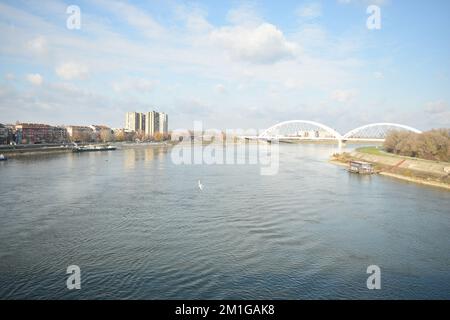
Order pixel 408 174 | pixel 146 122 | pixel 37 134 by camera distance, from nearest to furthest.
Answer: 1. pixel 408 174
2. pixel 37 134
3. pixel 146 122

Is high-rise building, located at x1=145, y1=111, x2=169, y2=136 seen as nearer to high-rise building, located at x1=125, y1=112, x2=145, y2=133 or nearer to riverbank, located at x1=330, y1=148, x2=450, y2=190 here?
high-rise building, located at x1=125, y1=112, x2=145, y2=133

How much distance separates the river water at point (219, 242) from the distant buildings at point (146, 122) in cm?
5907

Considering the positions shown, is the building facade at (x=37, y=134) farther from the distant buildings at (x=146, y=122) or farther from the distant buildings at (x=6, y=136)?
the distant buildings at (x=146, y=122)

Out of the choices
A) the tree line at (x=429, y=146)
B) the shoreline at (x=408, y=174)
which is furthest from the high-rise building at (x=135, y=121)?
the tree line at (x=429, y=146)

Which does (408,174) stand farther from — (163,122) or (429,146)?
(163,122)

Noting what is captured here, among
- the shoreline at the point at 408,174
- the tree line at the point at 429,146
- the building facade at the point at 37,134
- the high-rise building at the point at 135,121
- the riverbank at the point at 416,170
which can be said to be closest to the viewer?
the shoreline at the point at 408,174

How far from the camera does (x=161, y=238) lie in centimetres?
712

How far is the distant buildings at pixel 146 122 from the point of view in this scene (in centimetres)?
7069

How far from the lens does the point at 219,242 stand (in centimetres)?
686

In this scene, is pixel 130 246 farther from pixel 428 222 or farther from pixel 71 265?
pixel 428 222

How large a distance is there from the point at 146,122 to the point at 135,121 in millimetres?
3115

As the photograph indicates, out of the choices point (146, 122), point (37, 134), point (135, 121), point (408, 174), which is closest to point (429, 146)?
point (408, 174)
